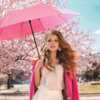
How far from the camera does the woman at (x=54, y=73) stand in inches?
118

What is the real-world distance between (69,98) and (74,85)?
21 centimetres

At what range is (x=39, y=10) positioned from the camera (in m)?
3.77

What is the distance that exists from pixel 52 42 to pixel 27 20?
0.63 meters

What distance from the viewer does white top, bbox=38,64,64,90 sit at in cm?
301

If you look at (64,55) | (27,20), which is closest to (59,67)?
(64,55)

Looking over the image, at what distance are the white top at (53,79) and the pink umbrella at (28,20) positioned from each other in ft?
3.03

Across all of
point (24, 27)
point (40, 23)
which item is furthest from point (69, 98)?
point (40, 23)

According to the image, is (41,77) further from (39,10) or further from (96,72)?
(96,72)

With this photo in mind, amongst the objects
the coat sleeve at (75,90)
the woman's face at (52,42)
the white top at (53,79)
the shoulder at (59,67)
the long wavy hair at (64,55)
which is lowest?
the coat sleeve at (75,90)

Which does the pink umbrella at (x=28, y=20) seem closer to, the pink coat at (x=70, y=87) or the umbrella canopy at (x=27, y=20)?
the umbrella canopy at (x=27, y=20)

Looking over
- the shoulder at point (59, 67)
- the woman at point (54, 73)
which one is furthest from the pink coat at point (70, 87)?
the shoulder at point (59, 67)

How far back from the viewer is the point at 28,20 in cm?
433

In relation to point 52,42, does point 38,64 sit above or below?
below

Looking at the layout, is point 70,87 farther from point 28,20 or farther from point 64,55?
point 28,20
